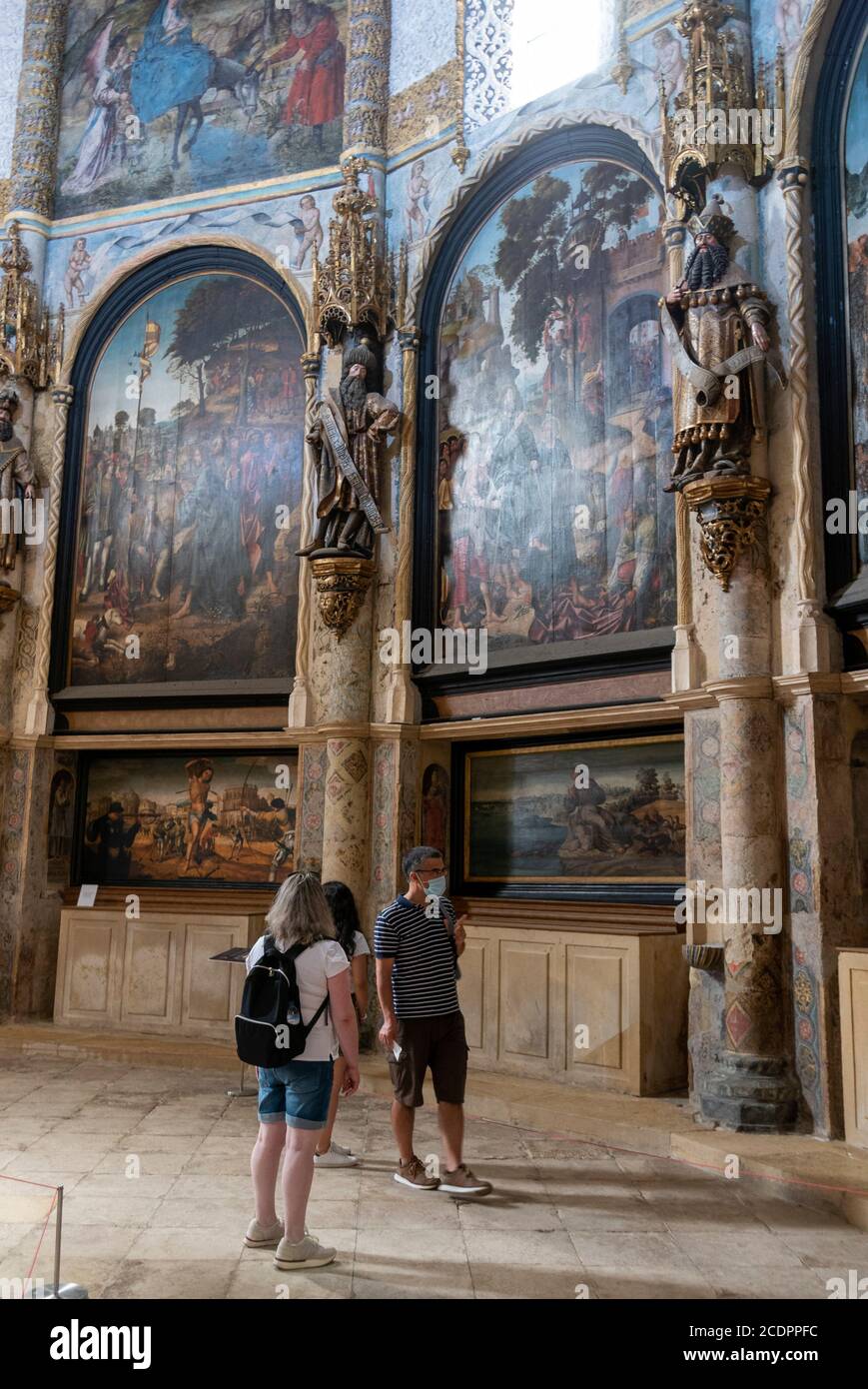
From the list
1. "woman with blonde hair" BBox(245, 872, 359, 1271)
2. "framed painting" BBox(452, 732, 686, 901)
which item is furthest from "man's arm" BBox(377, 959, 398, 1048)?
"framed painting" BBox(452, 732, 686, 901)

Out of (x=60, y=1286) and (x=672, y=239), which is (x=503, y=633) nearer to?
(x=672, y=239)

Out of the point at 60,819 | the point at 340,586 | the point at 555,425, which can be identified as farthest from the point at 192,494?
the point at 555,425

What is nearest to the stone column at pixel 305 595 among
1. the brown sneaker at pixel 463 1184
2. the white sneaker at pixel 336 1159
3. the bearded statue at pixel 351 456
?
the bearded statue at pixel 351 456

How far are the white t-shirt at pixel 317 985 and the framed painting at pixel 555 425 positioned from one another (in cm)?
586

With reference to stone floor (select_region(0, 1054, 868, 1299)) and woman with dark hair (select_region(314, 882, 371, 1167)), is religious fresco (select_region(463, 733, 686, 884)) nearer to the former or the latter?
stone floor (select_region(0, 1054, 868, 1299))

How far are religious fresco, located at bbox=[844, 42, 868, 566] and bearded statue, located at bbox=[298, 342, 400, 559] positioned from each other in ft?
16.9

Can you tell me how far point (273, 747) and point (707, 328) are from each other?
703cm

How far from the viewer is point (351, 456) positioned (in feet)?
41.3

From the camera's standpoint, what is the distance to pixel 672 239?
10180 mm

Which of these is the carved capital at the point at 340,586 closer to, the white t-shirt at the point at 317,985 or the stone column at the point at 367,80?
the stone column at the point at 367,80

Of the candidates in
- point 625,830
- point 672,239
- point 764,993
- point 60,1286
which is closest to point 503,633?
point 625,830

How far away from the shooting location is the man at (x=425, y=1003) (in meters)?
6.58

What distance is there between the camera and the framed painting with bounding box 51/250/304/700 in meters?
14.0

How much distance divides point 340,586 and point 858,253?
5997 mm
